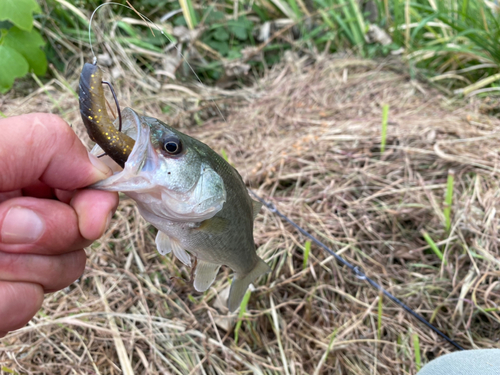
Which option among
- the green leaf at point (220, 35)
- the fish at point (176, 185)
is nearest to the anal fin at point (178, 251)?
the fish at point (176, 185)

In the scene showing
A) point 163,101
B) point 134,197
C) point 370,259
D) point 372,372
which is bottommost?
point 372,372

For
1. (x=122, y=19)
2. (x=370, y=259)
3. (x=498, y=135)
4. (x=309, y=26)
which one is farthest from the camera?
(x=309, y=26)

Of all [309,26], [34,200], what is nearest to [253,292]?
[34,200]

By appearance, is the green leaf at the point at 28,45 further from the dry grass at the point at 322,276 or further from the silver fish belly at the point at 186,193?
the silver fish belly at the point at 186,193

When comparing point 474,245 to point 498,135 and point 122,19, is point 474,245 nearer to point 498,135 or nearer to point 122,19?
point 498,135

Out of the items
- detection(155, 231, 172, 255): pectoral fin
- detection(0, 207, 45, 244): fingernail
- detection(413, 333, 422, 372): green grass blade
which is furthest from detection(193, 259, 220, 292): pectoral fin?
detection(413, 333, 422, 372): green grass blade

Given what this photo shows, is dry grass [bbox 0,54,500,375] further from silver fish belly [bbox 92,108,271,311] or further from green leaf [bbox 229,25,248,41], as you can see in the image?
green leaf [bbox 229,25,248,41]

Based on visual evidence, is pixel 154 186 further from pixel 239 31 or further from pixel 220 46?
pixel 239 31

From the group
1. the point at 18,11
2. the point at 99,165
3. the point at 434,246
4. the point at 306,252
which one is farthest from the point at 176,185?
the point at 18,11
